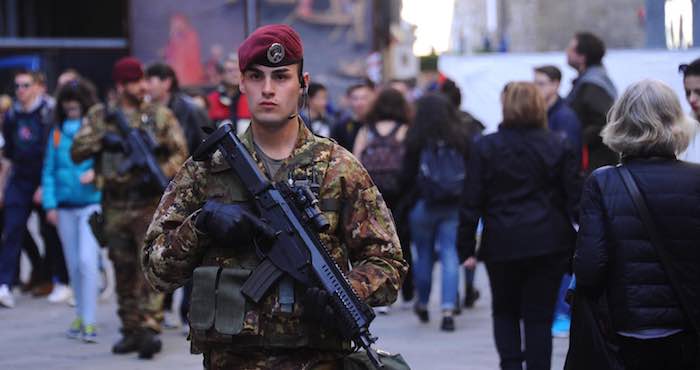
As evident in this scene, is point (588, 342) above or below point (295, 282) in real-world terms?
below

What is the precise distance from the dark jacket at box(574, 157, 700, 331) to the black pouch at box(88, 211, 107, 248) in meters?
4.30

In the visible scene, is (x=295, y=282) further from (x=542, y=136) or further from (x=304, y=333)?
(x=542, y=136)

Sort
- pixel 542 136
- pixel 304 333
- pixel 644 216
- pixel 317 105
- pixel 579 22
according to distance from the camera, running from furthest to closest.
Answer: pixel 579 22, pixel 317 105, pixel 542 136, pixel 644 216, pixel 304 333

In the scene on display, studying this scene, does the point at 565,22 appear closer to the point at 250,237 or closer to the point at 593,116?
the point at 593,116

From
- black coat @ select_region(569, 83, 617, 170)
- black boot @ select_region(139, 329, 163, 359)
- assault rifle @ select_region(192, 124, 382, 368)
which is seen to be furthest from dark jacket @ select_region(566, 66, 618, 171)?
assault rifle @ select_region(192, 124, 382, 368)

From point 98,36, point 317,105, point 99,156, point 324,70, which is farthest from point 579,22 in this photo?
point 99,156

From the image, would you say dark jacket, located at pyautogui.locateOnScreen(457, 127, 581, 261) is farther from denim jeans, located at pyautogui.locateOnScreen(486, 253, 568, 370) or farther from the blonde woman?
denim jeans, located at pyautogui.locateOnScreen(486, 253, 568, 370)

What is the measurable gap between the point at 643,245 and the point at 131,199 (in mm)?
4438

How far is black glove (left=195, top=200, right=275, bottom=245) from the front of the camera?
3975 mm

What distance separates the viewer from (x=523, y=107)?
294 inches

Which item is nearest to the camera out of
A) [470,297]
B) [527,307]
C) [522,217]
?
[527,307]

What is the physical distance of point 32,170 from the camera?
11703mm

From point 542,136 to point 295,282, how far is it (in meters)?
3.69

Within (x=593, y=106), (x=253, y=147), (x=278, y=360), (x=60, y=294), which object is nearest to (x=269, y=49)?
(x=253, y=147)
